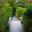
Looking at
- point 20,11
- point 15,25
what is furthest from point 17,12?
point 15,25

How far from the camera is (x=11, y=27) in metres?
1.02

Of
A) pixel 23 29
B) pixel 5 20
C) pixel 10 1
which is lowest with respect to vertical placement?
pixel 23 29

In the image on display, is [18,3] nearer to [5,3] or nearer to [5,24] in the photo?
[5,3]

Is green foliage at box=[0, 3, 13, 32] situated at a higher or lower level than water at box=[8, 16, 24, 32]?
higher

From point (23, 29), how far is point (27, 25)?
0.21 ft

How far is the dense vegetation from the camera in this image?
3.26 feet

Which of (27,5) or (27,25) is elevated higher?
(27,5)

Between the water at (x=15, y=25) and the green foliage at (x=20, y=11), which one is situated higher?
the green foliage at (x=20, y=11)

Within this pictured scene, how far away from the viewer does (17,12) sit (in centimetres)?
104

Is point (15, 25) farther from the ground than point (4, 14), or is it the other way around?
point (4, 14)

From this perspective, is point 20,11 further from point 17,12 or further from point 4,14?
point 4,14

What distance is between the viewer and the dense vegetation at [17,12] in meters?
0.99

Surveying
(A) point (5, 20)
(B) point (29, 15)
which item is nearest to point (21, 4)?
(B) point (29, 15)

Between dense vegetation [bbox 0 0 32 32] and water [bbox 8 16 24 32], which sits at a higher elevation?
dense vegetation [bbox 0 0 32 32]
